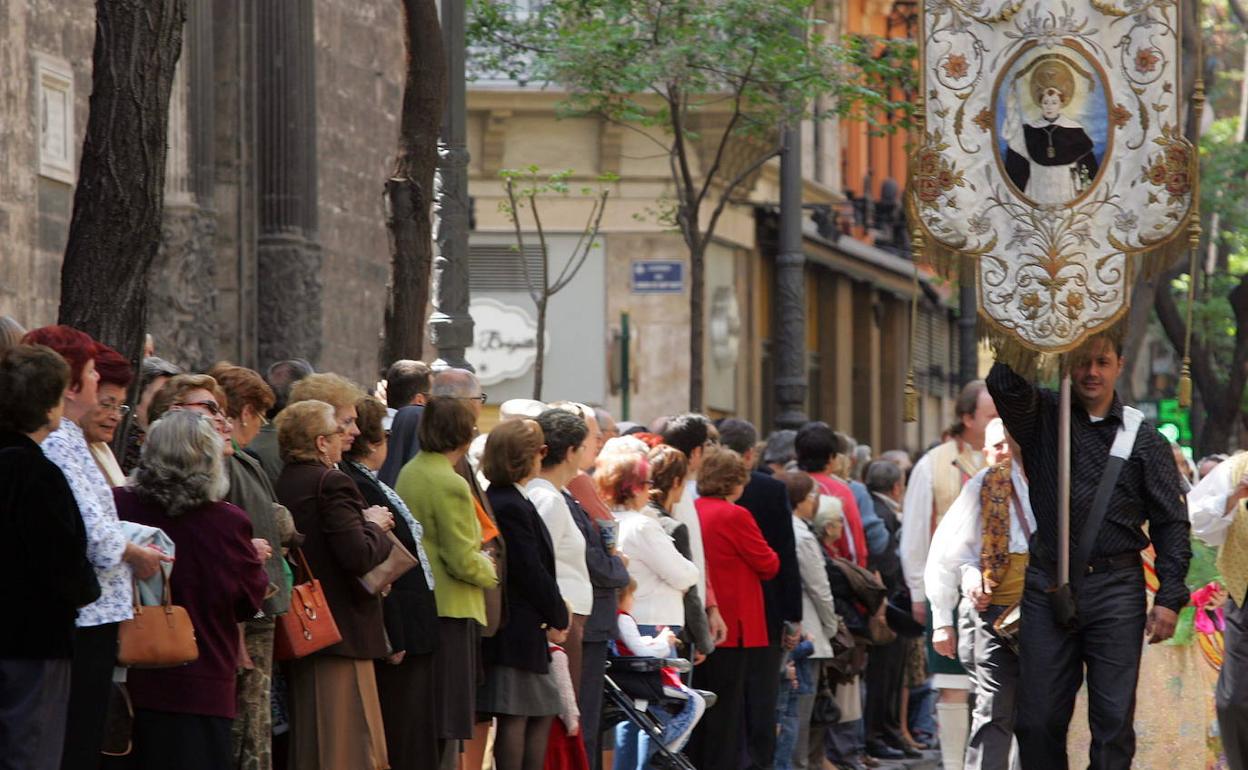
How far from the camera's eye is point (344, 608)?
1006cm

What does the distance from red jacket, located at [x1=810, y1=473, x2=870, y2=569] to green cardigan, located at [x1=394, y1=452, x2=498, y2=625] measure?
→ 5620 mm

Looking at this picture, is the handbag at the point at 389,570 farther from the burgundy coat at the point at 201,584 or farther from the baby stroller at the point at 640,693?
the baby stroller at the point at 640,693

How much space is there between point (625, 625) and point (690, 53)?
10393 mm

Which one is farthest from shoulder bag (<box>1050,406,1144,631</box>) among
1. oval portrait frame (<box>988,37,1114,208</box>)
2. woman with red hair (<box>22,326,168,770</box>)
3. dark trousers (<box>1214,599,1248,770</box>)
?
woman with red hair (<box>22,326,168,770</box>)

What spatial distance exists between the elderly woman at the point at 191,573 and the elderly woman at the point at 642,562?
412cm

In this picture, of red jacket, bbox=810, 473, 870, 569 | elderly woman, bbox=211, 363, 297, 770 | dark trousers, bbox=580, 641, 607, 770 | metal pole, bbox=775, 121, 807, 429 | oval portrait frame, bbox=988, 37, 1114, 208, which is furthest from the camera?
metal pole, bbox=775, 121, 807, 429

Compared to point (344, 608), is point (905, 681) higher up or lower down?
lower down

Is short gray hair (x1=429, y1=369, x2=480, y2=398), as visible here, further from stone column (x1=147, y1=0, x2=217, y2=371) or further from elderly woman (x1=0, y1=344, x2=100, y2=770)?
stone column (x1=147, y1=0, x2=217, y2=371)

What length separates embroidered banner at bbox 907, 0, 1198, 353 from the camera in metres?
10.8

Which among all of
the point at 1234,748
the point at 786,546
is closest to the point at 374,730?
the point at 1234,748

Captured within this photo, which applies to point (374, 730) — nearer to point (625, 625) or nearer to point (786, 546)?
point (625, 625)

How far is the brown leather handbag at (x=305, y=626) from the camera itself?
9648mm

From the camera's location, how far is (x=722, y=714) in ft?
45.6

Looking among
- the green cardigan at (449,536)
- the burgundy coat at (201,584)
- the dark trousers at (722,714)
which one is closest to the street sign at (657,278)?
the dark trousers at (722,714)
